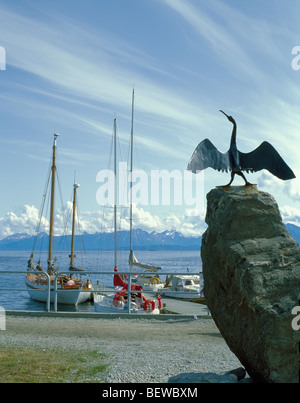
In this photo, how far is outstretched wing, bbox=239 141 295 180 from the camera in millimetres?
7281

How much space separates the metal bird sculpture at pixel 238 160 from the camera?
7.11 meters

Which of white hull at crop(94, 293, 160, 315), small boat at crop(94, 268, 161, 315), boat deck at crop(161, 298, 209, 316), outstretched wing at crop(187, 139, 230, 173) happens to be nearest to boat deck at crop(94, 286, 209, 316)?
boat deck at crop(161, 298, 209, 316)

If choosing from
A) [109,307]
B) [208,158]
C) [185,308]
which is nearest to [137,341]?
[208,158]

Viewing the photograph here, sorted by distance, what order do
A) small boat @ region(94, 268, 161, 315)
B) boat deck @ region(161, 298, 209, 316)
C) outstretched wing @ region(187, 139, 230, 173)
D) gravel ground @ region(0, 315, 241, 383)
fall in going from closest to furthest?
outstretched wing @ region(187, 139, 230, 173), gravel ground @ region(0, 315, 241, 383), boat deck @ region(161, 298, 209, 316), small boat @ region(94, 268, 161, 315)

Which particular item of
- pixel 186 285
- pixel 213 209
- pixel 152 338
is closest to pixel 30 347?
pixel 152 338

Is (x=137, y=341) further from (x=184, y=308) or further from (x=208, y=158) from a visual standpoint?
(x=184, y=308)

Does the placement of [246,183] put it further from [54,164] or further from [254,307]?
[54,164]

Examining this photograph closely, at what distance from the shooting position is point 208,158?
7.16m

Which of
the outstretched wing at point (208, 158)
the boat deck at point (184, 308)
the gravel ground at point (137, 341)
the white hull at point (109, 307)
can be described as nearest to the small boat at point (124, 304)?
the white hull at point (109, 307)

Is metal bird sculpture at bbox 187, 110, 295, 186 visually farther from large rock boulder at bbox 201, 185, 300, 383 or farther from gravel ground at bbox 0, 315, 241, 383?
gravel ground at bbox 0, 315, 241, 383

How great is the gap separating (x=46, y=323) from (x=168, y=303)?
10216mm

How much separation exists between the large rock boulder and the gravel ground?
5.13 ft

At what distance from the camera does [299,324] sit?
18.0 ft
